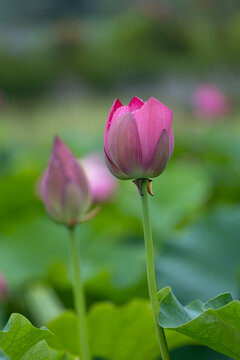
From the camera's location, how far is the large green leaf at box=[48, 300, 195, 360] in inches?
20.8

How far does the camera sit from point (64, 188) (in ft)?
1.69

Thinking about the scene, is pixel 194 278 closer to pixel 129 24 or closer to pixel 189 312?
pixel 189 312

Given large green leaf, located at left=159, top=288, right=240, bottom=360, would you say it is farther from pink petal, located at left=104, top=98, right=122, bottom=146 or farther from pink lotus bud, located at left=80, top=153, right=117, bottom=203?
pink lotus bud, located at left=80, top=153, right=117, bottom=203

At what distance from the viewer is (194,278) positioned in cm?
72

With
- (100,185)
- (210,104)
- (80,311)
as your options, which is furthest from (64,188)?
(210,104)

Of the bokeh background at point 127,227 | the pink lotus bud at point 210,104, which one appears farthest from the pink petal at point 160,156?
Answer: the pink lotus bud at point 210,104

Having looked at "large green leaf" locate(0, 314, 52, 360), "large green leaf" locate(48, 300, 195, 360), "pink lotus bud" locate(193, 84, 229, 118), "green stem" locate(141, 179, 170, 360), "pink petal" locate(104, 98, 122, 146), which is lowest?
"large green leaf" locate(48, 300, 195, 360)

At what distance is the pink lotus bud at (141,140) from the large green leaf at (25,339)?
0.37ft

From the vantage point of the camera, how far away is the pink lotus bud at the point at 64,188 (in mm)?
513

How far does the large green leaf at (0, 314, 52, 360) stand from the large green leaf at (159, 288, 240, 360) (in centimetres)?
7

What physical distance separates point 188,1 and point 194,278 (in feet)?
32.7

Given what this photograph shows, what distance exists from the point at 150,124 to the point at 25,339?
0.15 m

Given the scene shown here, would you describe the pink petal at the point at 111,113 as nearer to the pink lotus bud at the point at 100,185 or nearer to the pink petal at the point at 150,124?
the pink petal at the point at 150,124

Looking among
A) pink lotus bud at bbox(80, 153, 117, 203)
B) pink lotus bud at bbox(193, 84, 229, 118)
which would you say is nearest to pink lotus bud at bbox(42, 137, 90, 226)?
pink lotus bud at bbox(80, 153, 117, 203)
